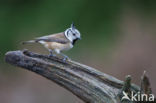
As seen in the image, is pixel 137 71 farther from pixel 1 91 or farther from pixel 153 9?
pixel 1 91

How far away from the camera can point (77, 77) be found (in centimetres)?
584

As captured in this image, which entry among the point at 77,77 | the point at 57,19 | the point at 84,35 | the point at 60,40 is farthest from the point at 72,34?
the point at 84,35

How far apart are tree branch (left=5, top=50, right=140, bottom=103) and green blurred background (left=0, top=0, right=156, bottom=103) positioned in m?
4.35

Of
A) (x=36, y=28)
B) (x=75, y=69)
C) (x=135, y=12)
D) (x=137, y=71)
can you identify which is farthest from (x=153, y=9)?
(x=75, y=69)

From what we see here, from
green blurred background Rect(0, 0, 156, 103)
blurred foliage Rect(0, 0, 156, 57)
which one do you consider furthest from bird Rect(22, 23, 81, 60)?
blurred foliage Rect(0, 0, 156, 57)

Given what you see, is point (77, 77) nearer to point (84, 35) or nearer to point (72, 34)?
point (72, 34)

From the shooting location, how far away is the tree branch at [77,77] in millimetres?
5730

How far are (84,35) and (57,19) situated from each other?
0.87 m

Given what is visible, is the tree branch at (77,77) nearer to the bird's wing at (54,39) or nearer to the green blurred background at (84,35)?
the bird's wing at (54,39)

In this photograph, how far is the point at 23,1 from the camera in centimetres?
1108

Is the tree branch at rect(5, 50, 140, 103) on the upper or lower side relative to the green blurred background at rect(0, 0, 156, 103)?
lower

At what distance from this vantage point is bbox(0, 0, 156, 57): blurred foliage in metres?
10.7

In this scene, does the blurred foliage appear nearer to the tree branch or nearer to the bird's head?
the bird's head

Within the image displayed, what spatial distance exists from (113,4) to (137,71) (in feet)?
5.33
